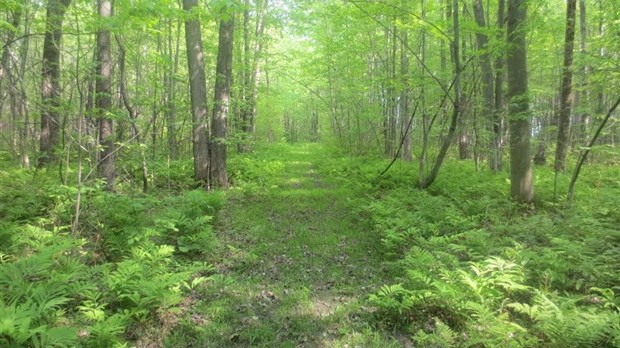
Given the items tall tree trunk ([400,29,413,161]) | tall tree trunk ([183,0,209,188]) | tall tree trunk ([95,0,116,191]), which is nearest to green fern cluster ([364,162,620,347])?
tall tree trunk ([400,29,413,161])

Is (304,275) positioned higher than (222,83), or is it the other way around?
(222,83)

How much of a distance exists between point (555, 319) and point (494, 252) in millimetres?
2090

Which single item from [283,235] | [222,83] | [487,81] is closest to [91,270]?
[283,235]

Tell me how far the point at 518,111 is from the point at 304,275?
21.5ft

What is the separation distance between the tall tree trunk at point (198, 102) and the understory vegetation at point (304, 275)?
2288mm

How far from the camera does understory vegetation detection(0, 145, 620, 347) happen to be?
134 inches

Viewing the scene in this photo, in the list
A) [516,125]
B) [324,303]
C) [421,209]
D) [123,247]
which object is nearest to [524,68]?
[516,125]

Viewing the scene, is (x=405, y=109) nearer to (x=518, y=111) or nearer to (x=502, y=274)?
(x=518, y=111)

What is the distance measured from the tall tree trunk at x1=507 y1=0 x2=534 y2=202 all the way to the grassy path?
391cm

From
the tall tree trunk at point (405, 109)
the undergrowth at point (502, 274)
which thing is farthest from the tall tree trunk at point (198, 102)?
the tall tree trunk at point (405, 109)

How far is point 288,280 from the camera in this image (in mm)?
5219

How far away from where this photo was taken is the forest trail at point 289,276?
3861 mm

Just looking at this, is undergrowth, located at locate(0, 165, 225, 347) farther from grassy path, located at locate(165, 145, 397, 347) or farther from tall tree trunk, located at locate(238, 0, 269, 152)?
tall tree trunk, located at locate(238, 0, 269, 152)

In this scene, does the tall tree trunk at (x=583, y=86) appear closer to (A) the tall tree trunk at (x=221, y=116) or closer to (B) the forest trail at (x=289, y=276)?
(B) the forest trail at (x=289, y=276)
